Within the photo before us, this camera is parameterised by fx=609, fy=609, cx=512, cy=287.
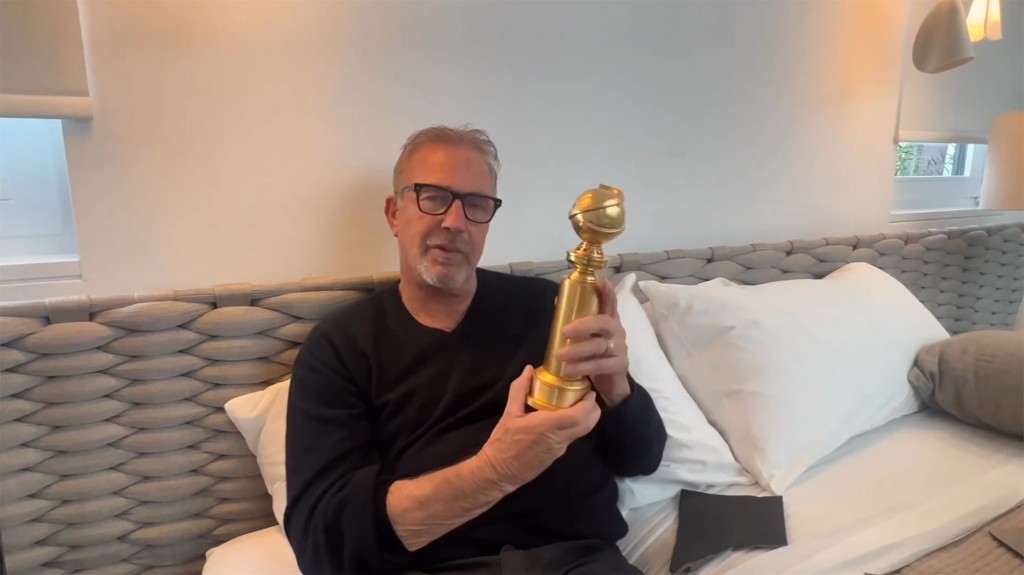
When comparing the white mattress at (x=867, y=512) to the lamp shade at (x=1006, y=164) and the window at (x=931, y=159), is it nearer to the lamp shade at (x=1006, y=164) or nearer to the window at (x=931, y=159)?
the lamp shade at (x=1006, y=164)

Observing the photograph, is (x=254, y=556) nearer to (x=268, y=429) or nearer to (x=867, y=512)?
(x=268, y=429)

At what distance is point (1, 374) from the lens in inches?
33.4

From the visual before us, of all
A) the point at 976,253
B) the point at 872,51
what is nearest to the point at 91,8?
the point at 872,51

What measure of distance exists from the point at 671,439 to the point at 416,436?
1.53 ft

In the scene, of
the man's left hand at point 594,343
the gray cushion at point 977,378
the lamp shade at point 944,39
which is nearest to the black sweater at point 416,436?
the man's left hand at point 594,343

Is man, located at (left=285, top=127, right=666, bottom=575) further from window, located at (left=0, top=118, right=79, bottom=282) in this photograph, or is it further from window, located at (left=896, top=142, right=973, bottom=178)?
window, located at (left=896, top=142, right=973, bottom=178)

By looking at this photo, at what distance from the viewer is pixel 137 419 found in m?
0.92

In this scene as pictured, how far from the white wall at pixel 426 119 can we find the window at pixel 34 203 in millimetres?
37

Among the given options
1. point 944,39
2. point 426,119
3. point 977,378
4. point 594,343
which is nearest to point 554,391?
point 594,343

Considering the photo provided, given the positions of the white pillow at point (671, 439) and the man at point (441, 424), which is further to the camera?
the white pillow at point (671, 439)

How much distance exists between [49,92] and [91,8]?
139 mm

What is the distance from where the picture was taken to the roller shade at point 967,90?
6.00 feet

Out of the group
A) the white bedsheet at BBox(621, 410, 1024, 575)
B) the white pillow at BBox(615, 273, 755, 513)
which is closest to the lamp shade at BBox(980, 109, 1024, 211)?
the white bedsheet at BBox(621, 410, 1024, 575)

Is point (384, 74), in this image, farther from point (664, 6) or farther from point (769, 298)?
point (769, 298)
